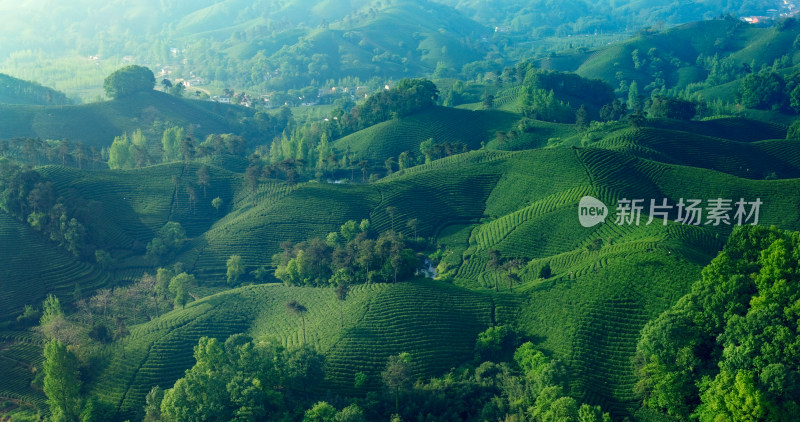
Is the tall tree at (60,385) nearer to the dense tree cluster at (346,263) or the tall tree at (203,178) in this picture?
the dense tree cluster at (346,263)

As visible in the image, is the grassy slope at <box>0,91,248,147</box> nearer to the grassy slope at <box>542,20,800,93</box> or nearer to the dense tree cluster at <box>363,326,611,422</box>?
the dense tree cluster at <box>363,326,611,422</box>

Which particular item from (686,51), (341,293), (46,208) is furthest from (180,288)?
(686,51)

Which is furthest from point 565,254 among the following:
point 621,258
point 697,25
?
point 697,25

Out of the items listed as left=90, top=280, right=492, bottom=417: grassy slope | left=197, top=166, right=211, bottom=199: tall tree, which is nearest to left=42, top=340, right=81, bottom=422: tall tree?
left=90, top=280, right=492, bottom=417: grassy slope

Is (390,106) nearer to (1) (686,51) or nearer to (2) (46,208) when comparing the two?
(2) (46,208)

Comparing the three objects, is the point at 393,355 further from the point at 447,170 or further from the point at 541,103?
the point at 541,103

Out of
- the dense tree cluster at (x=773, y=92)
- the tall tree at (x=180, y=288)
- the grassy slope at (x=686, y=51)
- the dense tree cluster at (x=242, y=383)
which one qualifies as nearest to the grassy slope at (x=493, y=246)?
the dense tree cluster at (x=242, y=383)

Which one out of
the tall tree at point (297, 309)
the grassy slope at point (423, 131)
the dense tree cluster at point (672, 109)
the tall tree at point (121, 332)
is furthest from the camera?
the dense tree cluster at point (672, 109)
